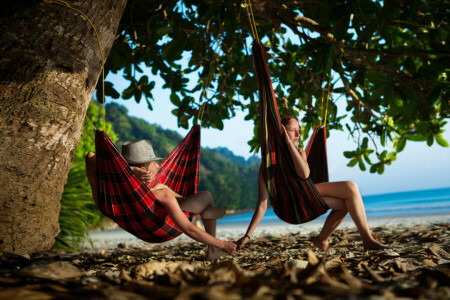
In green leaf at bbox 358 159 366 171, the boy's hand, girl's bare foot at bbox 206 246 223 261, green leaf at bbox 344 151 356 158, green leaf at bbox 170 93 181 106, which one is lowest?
girl's bare foot at bbox 206 246 223 261

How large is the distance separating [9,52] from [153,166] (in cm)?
103

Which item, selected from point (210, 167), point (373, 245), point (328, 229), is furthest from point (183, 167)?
point (210, 167)

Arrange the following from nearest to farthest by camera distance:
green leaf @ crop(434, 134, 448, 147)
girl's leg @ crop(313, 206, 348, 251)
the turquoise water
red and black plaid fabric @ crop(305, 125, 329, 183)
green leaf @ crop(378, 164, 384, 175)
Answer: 1. girl's leg @ crop(313, 206, 348, 251)
2. red and black plaid fabric @ crop(305, 125, 329, 183)
3. green leaf @ crop(434, 134, 448, 147)
4. green leaf @ crop(378, 164, 384, 175)
5. the turquoise water

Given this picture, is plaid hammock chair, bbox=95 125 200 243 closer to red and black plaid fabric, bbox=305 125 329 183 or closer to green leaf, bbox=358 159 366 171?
red and black plaid fabric, bbox=305 125 329 183

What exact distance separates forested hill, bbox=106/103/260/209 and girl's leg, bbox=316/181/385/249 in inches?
1040

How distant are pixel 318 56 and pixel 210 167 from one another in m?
31.7

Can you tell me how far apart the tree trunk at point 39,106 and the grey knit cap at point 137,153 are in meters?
0.52

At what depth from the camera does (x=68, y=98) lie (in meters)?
1.56

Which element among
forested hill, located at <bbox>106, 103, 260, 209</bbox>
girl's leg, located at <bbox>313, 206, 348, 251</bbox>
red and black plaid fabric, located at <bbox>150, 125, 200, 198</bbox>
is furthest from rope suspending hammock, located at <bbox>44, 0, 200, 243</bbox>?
forested hill, located at <bbox>106, 103, 260, 209</bbox>

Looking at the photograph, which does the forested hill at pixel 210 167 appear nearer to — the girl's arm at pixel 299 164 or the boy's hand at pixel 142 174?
the boy's hand at pixel 142 174

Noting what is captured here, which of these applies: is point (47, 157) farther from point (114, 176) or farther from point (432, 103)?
point (432, 103)

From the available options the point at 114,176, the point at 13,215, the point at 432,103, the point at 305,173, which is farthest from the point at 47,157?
the point at 432,103

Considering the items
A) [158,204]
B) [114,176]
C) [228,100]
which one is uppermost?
[228,100]

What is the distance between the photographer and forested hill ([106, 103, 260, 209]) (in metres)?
30.4
